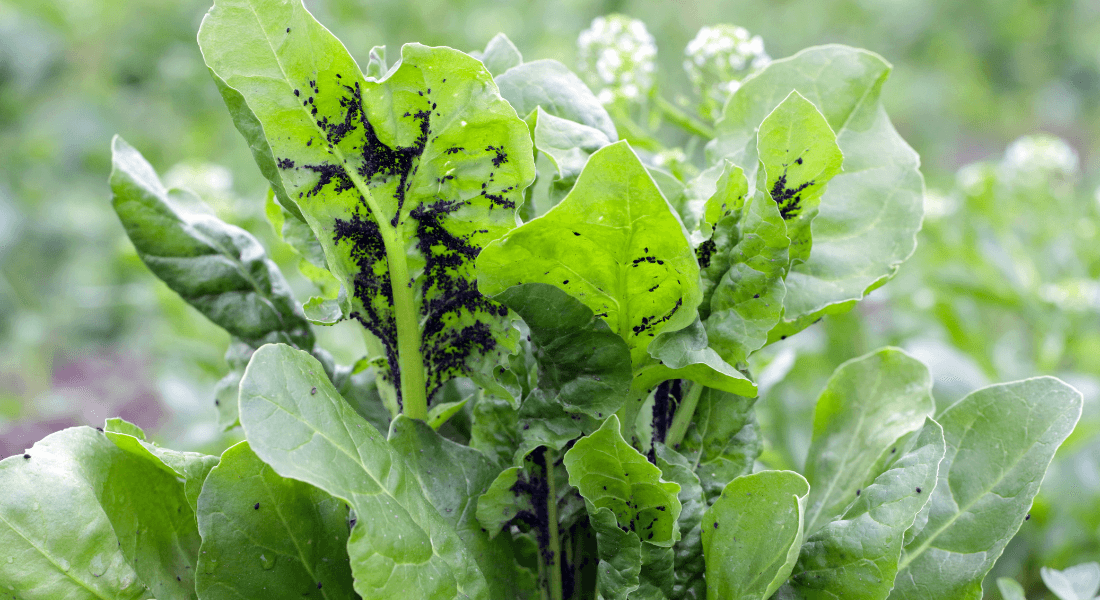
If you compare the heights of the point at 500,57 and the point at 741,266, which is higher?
the point at 500,57

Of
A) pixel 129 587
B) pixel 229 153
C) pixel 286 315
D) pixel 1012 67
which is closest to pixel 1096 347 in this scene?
pixel 286 315

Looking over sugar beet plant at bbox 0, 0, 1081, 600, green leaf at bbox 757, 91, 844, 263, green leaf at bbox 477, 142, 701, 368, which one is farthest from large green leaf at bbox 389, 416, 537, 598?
green leaf at bbox 757, 91, 844, 263

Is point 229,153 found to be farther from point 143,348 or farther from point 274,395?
point 274,395

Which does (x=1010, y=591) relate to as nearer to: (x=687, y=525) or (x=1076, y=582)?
(x=1076, y=582)

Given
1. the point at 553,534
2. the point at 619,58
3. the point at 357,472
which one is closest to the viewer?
the point at 357,472

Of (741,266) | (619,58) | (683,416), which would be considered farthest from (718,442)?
(619,58)

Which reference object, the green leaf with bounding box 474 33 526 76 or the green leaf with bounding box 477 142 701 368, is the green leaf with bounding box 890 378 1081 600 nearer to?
the green leaf with bounding box 477 142 701 368
